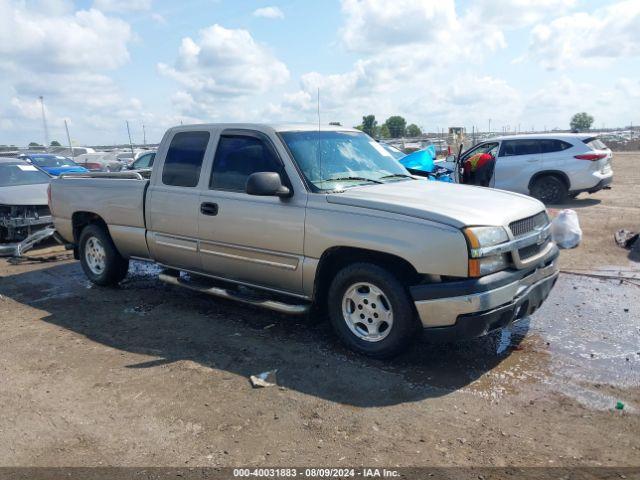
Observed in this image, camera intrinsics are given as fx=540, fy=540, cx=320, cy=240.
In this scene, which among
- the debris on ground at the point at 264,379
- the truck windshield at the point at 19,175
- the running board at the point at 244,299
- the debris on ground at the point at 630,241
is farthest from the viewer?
Answer: the truck windshield at the point at 19,175

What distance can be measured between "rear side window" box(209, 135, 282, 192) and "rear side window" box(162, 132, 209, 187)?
250 mm

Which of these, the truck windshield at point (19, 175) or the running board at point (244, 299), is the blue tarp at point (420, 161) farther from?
the truck windshield at point (19, 175)

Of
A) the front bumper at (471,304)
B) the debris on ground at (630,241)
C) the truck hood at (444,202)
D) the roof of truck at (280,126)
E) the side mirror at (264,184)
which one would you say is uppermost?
the roof of truck at (280,126)

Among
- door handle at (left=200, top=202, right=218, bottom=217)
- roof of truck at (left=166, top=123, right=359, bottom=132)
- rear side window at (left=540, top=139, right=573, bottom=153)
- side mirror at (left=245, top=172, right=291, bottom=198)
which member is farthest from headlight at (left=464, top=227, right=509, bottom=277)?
rear side window at (left=540, top=139, right=573, bottom=153)

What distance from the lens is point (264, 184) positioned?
4.49 meters

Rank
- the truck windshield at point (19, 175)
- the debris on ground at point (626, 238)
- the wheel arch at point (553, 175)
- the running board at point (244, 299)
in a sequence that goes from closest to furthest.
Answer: the running board at point (244, 299) → the debris on ground at point (626, 238) → the truck windshield at point (19, 175) → the wheel arch at point (553, 175)

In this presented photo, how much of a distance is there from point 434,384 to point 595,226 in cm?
731

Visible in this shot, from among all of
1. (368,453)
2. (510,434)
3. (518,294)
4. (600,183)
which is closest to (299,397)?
(368,453)

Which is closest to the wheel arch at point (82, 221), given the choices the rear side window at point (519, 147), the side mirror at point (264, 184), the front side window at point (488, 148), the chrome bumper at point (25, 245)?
the chrome bumper at point (25, 245)

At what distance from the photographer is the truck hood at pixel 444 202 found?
403 centimetres

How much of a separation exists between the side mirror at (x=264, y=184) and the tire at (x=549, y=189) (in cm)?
1010

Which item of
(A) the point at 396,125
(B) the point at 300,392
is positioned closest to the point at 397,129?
(A) the point at 396,125

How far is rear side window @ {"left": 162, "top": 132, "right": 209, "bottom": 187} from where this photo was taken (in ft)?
18.3

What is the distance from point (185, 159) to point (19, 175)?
670cm
